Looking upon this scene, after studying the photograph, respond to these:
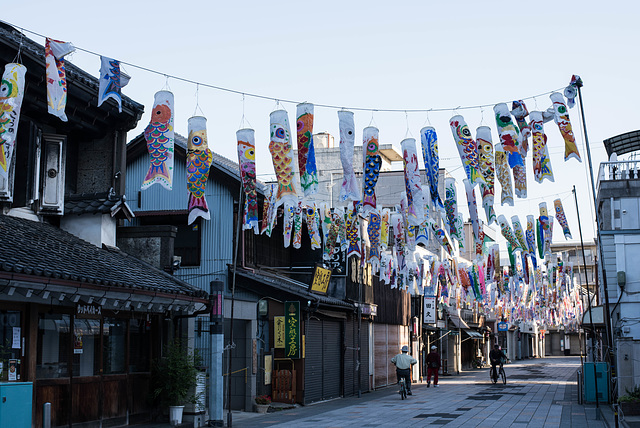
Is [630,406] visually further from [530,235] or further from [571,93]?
[530,235]

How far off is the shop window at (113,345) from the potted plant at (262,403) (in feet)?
18.9

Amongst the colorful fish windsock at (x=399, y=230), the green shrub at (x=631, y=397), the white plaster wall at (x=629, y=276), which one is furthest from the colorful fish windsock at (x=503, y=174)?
the colorful fish windsock at (x=399, y=230)

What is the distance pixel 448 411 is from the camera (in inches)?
861

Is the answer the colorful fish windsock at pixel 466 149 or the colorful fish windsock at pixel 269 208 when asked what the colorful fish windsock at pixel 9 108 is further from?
the colorful fish windsock at pixel 269 208

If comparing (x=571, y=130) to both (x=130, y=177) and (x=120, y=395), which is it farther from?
(x=130, y=177)

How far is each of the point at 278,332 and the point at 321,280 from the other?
126 inches

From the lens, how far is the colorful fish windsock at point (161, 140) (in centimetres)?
1449

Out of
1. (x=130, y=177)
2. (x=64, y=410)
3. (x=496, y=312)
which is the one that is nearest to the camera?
(x=64, y=410)

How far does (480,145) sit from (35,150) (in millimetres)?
10711

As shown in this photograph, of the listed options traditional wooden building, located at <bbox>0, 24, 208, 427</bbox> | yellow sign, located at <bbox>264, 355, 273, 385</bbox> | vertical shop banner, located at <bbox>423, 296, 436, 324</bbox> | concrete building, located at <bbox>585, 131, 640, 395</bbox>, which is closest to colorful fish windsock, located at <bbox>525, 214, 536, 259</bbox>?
concrete building, located at <bbox>585, 131, 640, 395</bbox>

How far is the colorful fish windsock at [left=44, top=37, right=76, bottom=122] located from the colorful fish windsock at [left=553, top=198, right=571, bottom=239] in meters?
21.4

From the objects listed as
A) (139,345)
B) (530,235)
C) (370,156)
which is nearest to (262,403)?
(139,345)

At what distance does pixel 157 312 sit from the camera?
1780 centimetres

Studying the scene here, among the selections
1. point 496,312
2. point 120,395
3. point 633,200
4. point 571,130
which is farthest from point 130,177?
point 496,312
